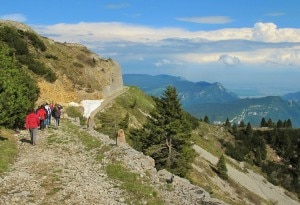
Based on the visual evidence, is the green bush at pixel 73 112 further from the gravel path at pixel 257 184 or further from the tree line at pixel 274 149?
the tree line at pixel 274 149

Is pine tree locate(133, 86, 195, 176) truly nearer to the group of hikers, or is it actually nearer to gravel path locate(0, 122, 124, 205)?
the group of hikers

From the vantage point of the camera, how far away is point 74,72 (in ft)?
269

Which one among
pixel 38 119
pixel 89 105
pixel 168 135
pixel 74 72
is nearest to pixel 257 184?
pixel 89 105

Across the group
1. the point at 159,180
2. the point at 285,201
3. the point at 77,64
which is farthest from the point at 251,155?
the point at 159,180

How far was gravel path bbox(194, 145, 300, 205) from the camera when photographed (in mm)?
95500

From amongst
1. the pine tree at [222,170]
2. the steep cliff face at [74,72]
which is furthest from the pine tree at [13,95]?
the pine tree at [222,170]

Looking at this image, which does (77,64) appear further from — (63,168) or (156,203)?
(156,203)

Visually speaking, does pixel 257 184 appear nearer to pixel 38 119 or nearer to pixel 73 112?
pixel 73 112

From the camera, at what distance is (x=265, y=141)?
460ft

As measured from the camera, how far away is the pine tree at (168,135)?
2288 inches

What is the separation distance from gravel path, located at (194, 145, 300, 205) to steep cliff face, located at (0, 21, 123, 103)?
82.9ft

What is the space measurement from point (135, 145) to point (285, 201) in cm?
5543

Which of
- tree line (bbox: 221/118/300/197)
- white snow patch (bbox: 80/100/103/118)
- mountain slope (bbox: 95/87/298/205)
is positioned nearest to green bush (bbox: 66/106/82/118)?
mountain slope (bbox: 95/87/298/205)

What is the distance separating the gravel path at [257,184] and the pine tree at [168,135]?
37223 mm
